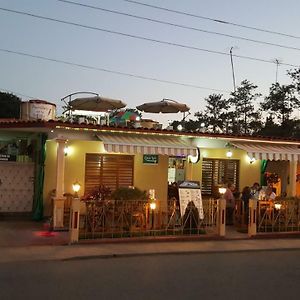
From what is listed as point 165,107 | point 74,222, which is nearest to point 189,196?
point 74,222

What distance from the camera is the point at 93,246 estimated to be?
37.6ft

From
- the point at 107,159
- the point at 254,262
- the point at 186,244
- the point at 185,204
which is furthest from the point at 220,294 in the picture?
the point at 107,159

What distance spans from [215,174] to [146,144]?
4.93 m

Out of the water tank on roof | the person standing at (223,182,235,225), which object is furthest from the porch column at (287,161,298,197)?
the water tank on roof

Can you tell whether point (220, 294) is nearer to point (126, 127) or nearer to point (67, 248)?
point (67, 248)

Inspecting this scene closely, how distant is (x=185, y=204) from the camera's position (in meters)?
13.4

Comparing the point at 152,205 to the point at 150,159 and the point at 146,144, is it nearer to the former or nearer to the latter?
the point at 146,144

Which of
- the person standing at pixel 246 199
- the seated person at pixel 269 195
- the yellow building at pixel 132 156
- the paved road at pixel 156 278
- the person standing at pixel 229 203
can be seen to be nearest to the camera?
the paved road at pixel 156 278

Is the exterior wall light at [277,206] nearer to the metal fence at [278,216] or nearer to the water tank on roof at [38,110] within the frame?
the metal fence at [278,216]

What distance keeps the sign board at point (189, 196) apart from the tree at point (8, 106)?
32461mm

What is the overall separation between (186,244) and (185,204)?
1400mm

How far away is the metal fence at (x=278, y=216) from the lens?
554 inches

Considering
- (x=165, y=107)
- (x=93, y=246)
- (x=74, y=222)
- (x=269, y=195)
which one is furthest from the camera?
(x=165, y=107)

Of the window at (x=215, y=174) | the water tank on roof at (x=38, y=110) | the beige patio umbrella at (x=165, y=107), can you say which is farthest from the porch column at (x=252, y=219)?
the water tank on roof at (x=38, y=110)
